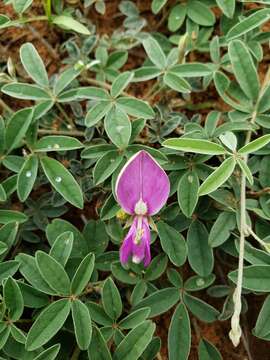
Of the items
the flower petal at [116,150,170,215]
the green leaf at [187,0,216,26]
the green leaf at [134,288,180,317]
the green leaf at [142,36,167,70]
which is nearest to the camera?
the flower petal at [116,150,170,215]

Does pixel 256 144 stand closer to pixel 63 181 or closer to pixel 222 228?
pixel 222 228

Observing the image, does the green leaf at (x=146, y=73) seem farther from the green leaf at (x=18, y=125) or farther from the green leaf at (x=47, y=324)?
the green leaf at (x=47, y=324)

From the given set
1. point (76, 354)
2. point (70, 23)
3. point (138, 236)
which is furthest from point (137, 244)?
point (70, 23)

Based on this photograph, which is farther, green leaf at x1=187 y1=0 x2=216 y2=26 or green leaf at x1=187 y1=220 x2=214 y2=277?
green leaf at x1=187 y1=0 x2=216 y2=26

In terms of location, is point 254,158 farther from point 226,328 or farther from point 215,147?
point 226,328

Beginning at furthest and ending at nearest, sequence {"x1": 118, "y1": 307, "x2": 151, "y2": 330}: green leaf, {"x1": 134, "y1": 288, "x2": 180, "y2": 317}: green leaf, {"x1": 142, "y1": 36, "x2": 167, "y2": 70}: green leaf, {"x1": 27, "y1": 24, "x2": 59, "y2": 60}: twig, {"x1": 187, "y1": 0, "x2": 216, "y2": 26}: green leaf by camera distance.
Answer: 1. {"x1": 27, "y1": 24, "x2": 59, "y2": 60}: twig
2. {"x1": 187, "y1": 0, "x2": 216, "y2": 26}: green leaf
3. {"x1": 142, "y1": 36, "x2": 167, "y2": 70}: green leaf
4. {"x1": 134, "y1": 288, "x2": 180, "y2": 317}: green leaf
5. {"x1": 118, "y1": 307, "x2": 151, "y2": 330}: green leaf

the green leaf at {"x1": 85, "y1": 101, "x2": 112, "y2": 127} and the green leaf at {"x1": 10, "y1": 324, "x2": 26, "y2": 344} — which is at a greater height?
the green leaf at {"x1": 85, "y1": 101, "x2": 112, "y2": 127}

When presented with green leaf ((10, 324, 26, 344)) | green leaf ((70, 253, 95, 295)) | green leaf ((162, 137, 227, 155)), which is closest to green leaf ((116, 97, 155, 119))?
green leaf ((162, 137, 227, 155))

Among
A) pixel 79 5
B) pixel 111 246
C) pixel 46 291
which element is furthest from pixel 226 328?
pixel 79 5

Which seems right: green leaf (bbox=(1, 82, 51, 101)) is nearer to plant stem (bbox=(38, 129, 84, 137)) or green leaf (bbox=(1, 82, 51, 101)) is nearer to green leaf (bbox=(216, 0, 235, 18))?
plant stem (bbox=(38, 129, 84, 137))
